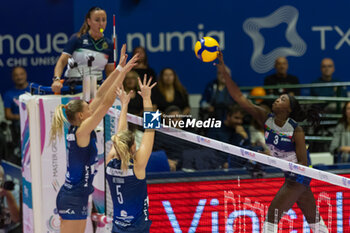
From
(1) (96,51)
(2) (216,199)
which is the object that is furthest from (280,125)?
(1) (96,51)

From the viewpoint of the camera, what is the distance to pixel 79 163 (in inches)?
239

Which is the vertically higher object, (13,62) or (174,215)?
(13,62)

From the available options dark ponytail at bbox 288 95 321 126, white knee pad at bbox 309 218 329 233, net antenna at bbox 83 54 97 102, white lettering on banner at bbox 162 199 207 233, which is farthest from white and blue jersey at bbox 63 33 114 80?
white knee pad at bbox 309 218 329 233

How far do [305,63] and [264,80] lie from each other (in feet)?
2.92

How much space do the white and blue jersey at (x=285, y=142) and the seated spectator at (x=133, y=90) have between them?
2.84 metres

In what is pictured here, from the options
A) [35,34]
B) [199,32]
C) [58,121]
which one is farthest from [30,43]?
[58,121]

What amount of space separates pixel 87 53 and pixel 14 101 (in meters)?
2.41

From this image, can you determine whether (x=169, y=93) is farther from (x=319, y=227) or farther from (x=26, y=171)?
(x=319, y=227)

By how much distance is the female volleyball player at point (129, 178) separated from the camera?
5.33 meters

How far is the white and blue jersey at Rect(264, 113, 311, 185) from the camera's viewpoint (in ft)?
20.2

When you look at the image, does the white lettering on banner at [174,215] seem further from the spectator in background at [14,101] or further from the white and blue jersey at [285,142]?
the spectator in background at [14,101]

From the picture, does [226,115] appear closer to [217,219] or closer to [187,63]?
[187,63]

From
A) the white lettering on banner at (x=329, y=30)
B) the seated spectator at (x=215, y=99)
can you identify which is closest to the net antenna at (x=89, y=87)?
the seated spectator at (x=215, y=99)

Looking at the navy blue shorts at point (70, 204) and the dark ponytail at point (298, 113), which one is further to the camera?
the dark ponytail at point (298, 113)
